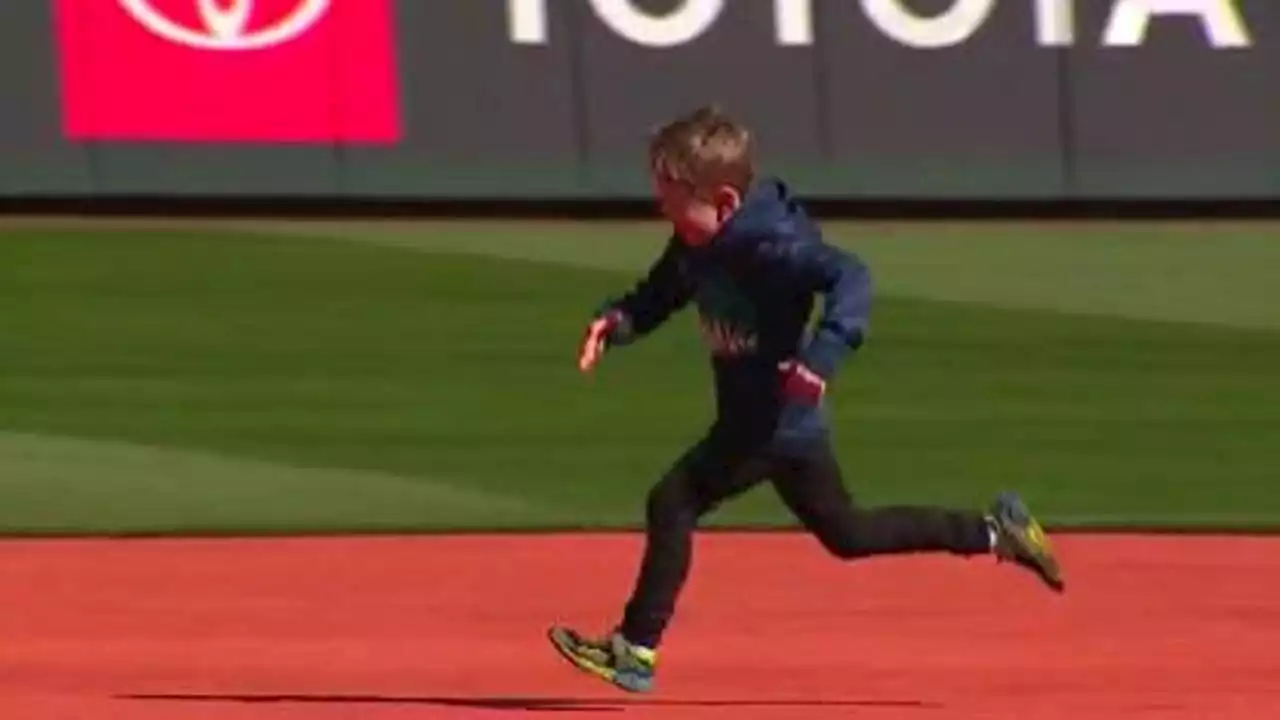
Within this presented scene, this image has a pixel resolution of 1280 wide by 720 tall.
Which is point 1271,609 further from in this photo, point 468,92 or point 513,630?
point 468,92

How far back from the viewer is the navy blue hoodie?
8.16 m

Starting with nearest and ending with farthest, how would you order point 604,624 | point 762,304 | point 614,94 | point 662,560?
1. point 762,304
2. point 662,560
3. point 604,624
4. point 614,94

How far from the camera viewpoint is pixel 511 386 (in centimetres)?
1448

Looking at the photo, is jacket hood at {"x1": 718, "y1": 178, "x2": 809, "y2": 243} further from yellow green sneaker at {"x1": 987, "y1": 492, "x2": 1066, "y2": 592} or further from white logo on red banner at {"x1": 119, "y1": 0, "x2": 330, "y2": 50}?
white logo on red banner at {"x1": 119, "y1": 0, "x2": 330, "y2": 50}

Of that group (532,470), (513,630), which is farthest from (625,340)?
(532,470)

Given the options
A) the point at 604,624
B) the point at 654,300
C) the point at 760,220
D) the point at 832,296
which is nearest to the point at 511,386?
the point at 604,624

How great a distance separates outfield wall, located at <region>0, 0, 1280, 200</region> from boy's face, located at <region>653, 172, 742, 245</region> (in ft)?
37.9

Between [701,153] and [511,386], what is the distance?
250 inches

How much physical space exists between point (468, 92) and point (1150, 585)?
32.8ft

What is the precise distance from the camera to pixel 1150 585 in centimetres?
1047

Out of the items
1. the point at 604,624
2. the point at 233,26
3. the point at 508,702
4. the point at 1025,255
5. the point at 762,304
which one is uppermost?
the point at 762,304

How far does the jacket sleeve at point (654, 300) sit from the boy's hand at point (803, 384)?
463 millimetres

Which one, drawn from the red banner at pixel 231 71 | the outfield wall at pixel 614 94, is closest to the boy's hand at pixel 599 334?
the outfield wall at pixel 614 94

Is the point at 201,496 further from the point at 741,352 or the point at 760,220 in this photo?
the point at 760,220
